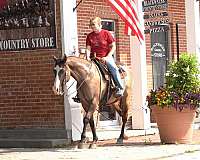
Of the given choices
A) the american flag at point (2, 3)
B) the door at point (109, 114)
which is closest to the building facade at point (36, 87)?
the american flag at point (2, 3)

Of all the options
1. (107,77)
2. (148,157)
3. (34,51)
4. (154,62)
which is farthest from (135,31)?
(154,62)

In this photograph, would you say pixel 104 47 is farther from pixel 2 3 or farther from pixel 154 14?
pixel 154 14

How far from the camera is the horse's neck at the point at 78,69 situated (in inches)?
527

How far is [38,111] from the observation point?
15414 mm

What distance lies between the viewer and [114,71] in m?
13.9

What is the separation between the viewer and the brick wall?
15.2 meters

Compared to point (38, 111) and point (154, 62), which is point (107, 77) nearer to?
point (38, 111)

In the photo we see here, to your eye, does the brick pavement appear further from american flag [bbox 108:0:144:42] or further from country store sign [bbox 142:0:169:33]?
country store sign [bbox 142:0:169:33]

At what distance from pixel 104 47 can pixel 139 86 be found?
3856mm

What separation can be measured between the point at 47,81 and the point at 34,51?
2.66ft

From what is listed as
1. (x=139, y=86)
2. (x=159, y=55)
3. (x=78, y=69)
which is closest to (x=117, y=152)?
(x=78, y=69)

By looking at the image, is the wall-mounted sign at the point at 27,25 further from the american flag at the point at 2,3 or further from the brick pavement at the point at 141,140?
the brick pavement at the point at 141,140

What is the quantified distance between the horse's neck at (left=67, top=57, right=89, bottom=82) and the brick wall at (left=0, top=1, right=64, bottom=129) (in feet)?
5.57

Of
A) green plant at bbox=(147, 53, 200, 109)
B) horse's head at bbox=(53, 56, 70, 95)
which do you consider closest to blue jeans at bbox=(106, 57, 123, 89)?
green plant at bbox=(147, 53, 200, 109)
